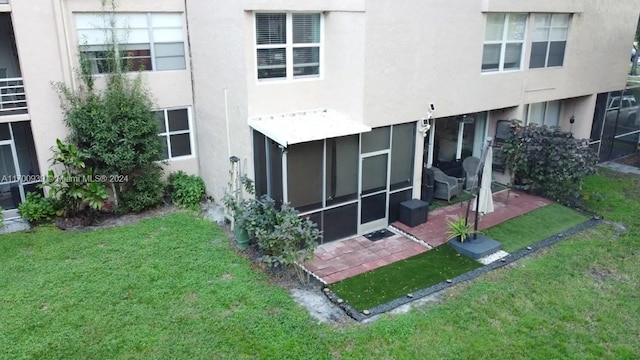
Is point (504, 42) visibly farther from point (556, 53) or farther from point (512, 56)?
point (556, 53)

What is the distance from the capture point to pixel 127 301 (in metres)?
9.93

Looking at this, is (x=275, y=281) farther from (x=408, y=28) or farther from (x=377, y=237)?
(x=408, y=28)

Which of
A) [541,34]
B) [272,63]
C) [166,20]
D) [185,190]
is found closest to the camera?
[272,63]

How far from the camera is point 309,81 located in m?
12.7

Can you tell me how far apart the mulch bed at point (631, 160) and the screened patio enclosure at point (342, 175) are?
40.4ft

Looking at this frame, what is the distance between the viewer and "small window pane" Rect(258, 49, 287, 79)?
12.0 meters

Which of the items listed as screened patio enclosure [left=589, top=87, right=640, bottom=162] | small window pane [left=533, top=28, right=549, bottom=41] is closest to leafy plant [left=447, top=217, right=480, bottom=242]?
small window pane [left=533, top=28, right=549, bottom=41]

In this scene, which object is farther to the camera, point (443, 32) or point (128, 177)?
point (128, 177)

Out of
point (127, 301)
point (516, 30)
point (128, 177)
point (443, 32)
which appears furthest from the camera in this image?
point (516, 30)

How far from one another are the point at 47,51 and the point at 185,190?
17.7ft

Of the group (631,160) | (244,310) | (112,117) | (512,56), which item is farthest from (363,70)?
(631,160)

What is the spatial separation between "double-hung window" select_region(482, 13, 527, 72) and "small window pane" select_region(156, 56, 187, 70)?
369 inches

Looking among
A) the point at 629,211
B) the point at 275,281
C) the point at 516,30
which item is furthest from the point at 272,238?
the point at 629,211

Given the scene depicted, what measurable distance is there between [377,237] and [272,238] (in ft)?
12.4
